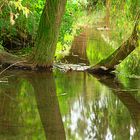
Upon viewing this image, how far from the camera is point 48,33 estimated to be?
11344 millimetres

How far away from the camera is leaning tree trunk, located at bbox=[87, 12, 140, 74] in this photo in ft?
31.7

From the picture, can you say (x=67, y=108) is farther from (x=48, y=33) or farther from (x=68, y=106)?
(x=48, y=33)

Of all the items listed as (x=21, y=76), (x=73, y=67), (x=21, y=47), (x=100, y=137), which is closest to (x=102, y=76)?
(x=73, y=67)

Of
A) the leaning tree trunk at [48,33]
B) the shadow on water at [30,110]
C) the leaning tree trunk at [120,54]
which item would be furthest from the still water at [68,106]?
the leaning tree trunk at [48,33]

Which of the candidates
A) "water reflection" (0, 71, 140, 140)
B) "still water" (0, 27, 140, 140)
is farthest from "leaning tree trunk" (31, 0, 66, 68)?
"water reflection" (0, 71, 140, 140)

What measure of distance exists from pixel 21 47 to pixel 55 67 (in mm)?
2724

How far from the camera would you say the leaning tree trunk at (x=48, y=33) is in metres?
11.3

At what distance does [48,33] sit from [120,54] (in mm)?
1996

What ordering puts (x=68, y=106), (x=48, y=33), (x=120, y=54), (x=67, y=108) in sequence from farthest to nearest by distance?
(x=48, y=33) < (x=120, y=54) < (x=68, y=106) < (x=67, y=108)

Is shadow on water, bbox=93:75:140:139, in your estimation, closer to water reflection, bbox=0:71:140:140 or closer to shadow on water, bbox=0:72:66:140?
water reflection, bbox=0:71:140:140

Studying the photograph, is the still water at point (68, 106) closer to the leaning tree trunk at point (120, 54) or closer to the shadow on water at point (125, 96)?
the shadow on water at point (125, 96)

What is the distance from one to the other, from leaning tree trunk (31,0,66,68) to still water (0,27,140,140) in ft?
1.64

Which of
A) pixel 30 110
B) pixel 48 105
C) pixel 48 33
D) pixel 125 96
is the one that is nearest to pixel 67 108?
pixel 48 105

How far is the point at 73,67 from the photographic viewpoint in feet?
40.4
